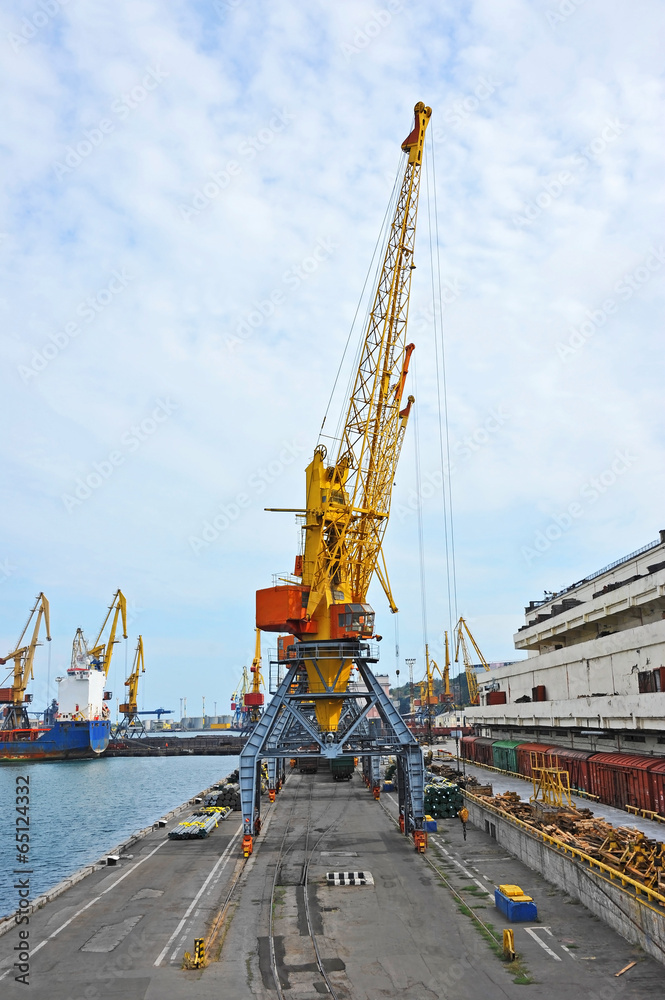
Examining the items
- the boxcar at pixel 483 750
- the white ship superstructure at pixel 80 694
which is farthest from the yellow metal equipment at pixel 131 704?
the boxcar at pixel 483 750

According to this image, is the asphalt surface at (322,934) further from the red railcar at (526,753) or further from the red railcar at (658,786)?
the red railcar at (526,753)

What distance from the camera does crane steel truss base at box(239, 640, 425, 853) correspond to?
45.3 m

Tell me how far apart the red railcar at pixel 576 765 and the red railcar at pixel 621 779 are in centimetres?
89

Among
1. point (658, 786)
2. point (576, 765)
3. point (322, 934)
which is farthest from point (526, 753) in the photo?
point (322, 934)

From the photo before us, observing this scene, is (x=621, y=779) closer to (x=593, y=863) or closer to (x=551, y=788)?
(x=551, y=788)

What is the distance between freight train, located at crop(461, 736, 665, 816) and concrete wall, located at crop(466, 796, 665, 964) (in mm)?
7888

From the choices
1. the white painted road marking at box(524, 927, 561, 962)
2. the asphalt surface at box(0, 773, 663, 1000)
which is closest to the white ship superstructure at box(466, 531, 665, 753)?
the asphalt surface at box(0, 773, 663, 1000)

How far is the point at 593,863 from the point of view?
2862cm

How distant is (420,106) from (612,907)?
55.1 m

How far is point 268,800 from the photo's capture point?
68.2 meters

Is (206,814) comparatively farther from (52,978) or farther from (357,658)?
(52,978)

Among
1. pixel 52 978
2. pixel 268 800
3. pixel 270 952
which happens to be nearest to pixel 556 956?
pixel 270 952

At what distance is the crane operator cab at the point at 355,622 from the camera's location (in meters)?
49.3

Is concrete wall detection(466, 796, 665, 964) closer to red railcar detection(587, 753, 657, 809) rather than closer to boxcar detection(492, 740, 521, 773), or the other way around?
red railcar detection(587, 753, 657, 809)
